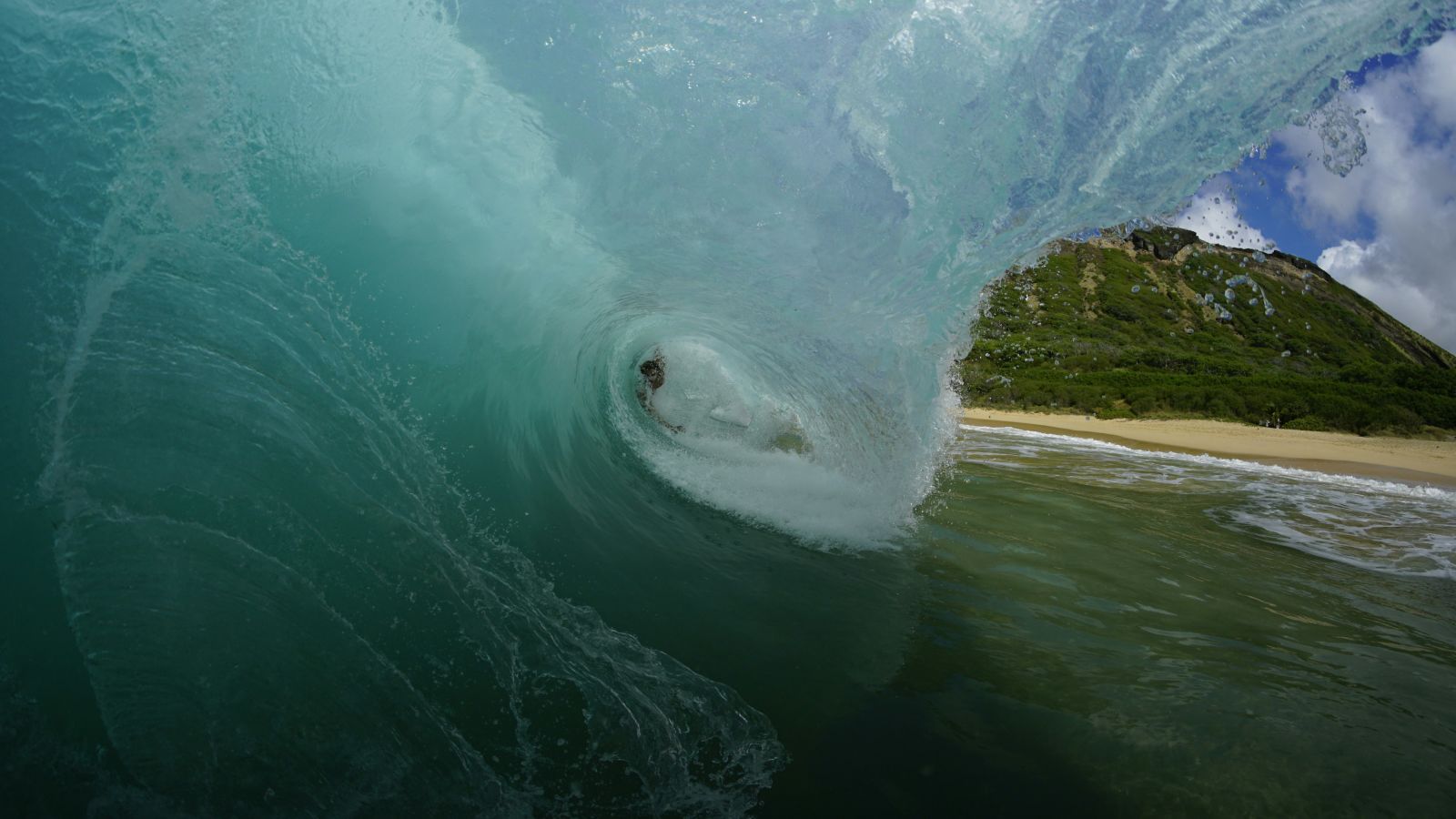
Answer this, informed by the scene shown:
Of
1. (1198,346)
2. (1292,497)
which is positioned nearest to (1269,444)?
(1292,497)

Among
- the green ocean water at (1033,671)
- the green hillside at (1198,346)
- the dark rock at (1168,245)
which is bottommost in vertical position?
the green ocean water at (1033,671)

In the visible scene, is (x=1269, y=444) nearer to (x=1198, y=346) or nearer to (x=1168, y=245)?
(x=1198, y=346)

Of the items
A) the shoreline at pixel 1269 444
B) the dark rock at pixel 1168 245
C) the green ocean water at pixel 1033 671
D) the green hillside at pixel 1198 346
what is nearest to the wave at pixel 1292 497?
the green ocean water at pixel 1033 671

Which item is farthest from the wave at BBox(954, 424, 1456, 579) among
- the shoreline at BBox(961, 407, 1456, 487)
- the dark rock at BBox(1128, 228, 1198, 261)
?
the dark rock at BBox(1128, 228, 1198, 261)

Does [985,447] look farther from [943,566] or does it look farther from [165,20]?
[165,20]

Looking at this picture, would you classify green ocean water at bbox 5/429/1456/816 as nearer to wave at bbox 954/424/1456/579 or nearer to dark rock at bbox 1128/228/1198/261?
wave at bbox 954/424/1456/579

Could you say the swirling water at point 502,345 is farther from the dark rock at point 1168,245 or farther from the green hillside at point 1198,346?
the dark rock at point 1168,245

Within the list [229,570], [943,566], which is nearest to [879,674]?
[943,566]
